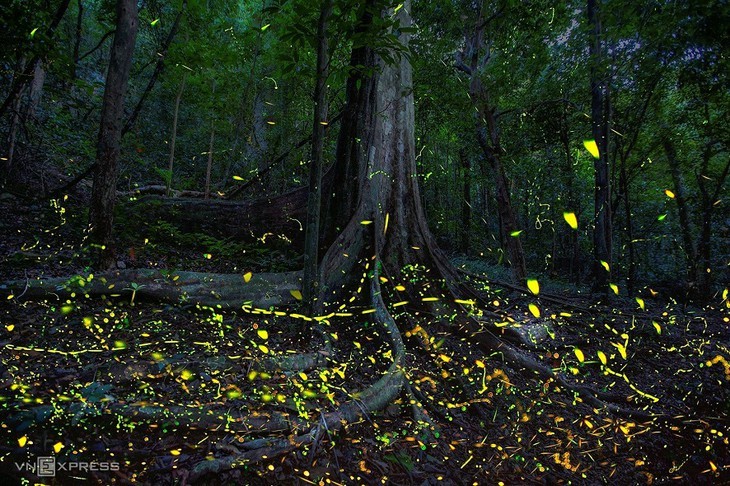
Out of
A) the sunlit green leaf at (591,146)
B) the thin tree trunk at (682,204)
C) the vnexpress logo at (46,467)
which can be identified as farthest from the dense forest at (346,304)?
the sunlit green leaf at (591,146)

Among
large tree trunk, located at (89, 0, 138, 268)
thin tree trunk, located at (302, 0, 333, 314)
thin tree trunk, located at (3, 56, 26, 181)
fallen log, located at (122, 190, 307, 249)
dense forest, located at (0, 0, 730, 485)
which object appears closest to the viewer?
dense forest, located at (0, 0, 730, 485)

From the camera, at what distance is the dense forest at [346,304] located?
252cm

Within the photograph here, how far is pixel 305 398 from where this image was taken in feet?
9.70

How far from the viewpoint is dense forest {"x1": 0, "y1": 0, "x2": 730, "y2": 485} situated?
2.52m

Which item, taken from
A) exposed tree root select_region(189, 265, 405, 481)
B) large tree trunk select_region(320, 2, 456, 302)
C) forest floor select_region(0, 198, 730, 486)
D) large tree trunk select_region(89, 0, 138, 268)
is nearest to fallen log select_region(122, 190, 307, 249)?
forest floor select_region(0, 198, 730, 486)

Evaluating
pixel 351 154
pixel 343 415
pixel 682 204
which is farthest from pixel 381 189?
pixel 682 204

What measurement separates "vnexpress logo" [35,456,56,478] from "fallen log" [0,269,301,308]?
2.24 metres

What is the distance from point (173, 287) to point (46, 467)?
2.40 meters

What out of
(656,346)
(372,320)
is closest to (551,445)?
(372,320)

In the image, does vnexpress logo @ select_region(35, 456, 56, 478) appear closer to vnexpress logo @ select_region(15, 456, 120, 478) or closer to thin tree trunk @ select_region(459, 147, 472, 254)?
vnexpress logo @ select_region(15, 456, 120, 478)

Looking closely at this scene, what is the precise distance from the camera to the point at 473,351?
14.6 feet

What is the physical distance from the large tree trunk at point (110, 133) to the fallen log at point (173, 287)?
599 millimetres

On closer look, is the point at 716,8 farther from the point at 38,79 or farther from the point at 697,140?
the point at 38,79

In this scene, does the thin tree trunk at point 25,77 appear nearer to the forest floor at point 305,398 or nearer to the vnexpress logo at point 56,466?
the forest floor at point 305,398
